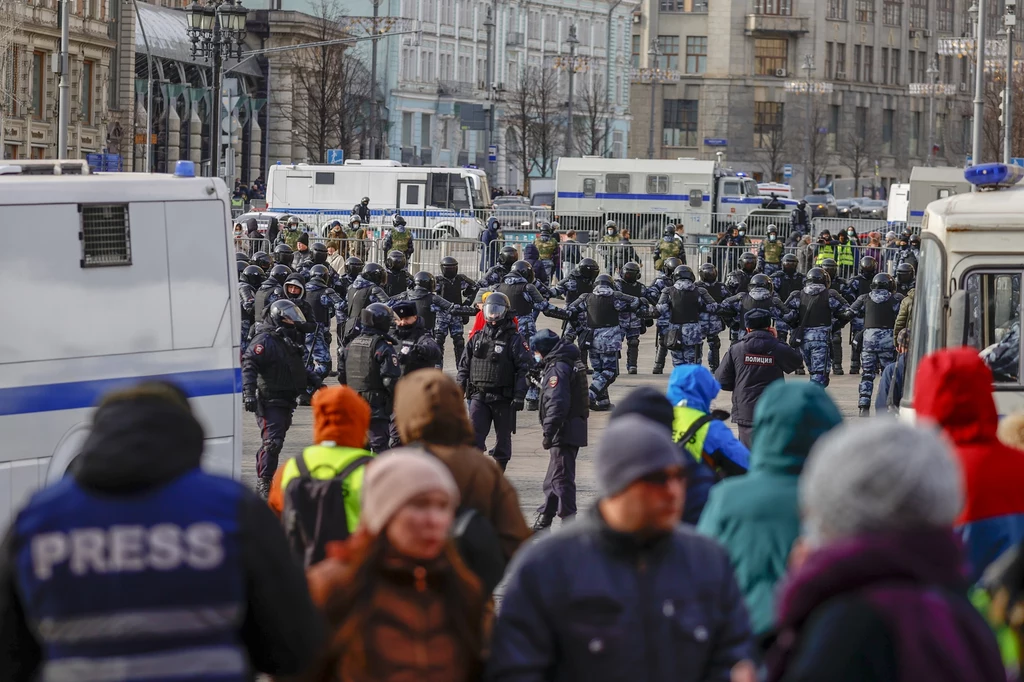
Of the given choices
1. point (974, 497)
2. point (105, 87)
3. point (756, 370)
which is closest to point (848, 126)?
point (105, 87)

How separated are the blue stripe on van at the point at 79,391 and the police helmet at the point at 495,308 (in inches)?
160

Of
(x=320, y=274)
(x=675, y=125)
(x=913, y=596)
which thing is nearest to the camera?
(x=913, y=596)

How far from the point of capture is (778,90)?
337ft

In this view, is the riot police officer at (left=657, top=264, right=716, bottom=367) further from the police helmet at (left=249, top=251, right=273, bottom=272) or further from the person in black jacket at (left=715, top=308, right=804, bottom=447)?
the person in black jacket at (left=715, top=308, right=804, bottom=447)

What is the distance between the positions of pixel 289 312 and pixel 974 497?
8324mm

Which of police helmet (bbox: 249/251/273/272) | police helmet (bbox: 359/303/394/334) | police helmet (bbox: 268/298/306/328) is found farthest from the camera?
police helmet (bbox: 249/251/273/272)

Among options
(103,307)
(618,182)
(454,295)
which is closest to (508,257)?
(454,295)

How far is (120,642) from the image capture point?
3736mm

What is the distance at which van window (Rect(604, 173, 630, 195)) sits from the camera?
51.9 m

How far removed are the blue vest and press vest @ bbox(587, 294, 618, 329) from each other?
16054mm

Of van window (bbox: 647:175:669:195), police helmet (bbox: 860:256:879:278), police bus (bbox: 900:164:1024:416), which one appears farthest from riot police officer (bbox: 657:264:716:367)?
van window (bbox: 647:175:669:195)

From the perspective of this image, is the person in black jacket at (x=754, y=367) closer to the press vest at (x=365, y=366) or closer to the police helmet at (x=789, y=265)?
the press vest at (x=365, y=366)

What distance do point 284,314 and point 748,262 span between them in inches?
527

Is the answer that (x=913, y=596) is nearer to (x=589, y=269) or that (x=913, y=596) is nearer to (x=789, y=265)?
(x=589, y=269)
